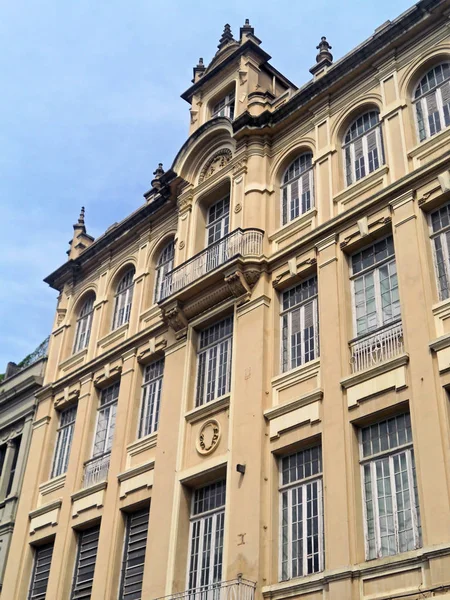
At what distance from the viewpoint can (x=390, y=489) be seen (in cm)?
1395

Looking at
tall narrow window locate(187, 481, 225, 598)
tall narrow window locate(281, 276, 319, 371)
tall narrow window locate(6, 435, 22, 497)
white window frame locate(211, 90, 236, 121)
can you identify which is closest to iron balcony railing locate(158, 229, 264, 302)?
tall narrow window locate(281, 276, 319, 371)

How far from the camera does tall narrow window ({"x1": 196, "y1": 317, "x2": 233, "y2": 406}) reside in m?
18.8

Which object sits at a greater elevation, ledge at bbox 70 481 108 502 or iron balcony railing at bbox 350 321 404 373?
iron balcony railing at bbox 350 321 404 373

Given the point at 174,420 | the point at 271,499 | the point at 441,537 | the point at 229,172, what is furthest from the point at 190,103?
the point at 441,537

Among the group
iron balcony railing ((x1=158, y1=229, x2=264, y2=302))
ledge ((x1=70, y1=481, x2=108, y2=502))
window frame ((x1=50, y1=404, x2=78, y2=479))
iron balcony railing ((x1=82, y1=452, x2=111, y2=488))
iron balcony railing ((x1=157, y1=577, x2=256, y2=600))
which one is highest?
iron balcony railing ((x1=158, y1=229, x2=264, y2=302))

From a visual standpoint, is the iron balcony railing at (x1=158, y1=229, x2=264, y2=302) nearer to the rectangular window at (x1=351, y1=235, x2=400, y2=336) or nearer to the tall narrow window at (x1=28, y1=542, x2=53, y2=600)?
the rectangular window at (x1=351, y1=235, x2=400, y2=336)

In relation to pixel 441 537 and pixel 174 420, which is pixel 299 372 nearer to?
pixel 174 420

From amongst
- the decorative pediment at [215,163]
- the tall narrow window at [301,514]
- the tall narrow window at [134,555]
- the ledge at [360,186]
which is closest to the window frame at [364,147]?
the ledge at [360,186]

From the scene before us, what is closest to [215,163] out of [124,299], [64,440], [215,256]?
[215,256]

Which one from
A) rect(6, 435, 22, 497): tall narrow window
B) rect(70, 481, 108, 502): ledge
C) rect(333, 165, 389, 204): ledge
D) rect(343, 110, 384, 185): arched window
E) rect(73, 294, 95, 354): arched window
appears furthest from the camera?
rect(73, 294, 95, 354): arched window

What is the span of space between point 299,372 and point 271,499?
2692 millimetres

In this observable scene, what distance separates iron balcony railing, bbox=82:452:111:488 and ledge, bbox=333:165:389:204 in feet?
29.8

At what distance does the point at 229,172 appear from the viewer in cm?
2162

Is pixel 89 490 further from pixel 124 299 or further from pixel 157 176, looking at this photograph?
pixel 157 176
